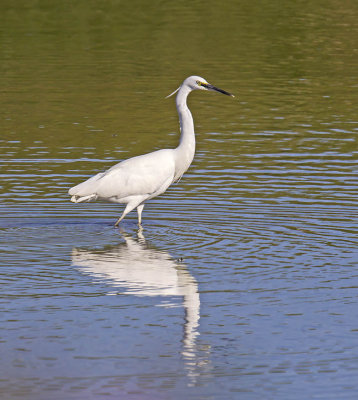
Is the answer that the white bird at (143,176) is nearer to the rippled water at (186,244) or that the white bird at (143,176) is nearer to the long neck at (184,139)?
the long neck at (184,139)

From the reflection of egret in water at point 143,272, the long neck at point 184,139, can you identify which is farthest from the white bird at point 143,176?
the reflection of egret in water at point 143,272

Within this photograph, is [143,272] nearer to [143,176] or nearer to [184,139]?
[143,176]

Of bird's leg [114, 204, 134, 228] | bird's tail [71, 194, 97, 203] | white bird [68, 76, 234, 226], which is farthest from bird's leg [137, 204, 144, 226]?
bird's tail [71, 194, 97, 203]

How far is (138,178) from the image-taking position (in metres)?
15.0

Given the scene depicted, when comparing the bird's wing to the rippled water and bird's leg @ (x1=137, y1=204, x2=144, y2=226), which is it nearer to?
bird's leg @ (x1=137, y1=204, x2=144, y2=226)

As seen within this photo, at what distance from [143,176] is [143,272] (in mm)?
2605

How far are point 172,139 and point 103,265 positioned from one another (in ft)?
30.7

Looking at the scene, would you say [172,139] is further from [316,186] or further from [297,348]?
[297,348]

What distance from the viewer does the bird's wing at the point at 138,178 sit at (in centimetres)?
1499

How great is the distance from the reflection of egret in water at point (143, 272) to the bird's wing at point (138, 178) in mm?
774

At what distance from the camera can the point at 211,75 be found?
29719 millimetres

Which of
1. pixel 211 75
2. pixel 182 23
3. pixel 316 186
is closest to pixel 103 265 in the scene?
pixel 316 186

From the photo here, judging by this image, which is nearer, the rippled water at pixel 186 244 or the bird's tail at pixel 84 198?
the rippled water at pixel 186 244

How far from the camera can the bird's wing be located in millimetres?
14992
